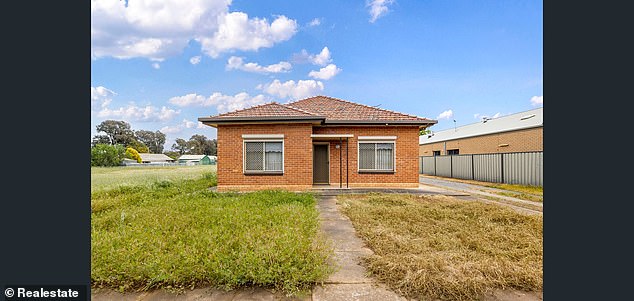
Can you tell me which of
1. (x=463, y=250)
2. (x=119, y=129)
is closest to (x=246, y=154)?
(x=463, y=250)

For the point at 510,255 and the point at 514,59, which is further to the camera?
the point at 514,59

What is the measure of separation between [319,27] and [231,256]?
32.2ft

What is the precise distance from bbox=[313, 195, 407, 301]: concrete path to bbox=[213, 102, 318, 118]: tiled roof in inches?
246

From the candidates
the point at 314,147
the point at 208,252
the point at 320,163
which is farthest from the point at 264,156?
the point at 208,252

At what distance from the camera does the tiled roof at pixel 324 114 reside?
1045 centimetres

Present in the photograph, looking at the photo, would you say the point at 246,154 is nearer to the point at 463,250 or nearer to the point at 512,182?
the point at 463,250

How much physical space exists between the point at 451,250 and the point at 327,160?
8441mm

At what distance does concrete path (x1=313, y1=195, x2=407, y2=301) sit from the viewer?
2.66m

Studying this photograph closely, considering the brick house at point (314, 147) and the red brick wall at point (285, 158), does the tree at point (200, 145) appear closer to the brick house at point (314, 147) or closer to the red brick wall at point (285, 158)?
the red brick wall at point (285, 158)

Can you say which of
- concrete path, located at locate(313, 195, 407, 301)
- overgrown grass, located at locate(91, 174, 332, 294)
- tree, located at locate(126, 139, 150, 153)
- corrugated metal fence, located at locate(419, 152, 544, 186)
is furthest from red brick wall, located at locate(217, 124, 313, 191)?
tree, located at locate(126, 139, 150, 153)

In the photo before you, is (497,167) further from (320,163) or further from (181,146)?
(181,146)

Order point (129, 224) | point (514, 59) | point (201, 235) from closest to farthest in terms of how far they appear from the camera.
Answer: point (201, 235), point (129, 224), point (514, 59)

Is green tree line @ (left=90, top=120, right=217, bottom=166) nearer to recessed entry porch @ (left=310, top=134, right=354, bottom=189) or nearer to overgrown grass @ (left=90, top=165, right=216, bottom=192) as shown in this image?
overgrown grass @ (left=90, top=165, right=216, bottom=192)

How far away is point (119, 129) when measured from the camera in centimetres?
6297
